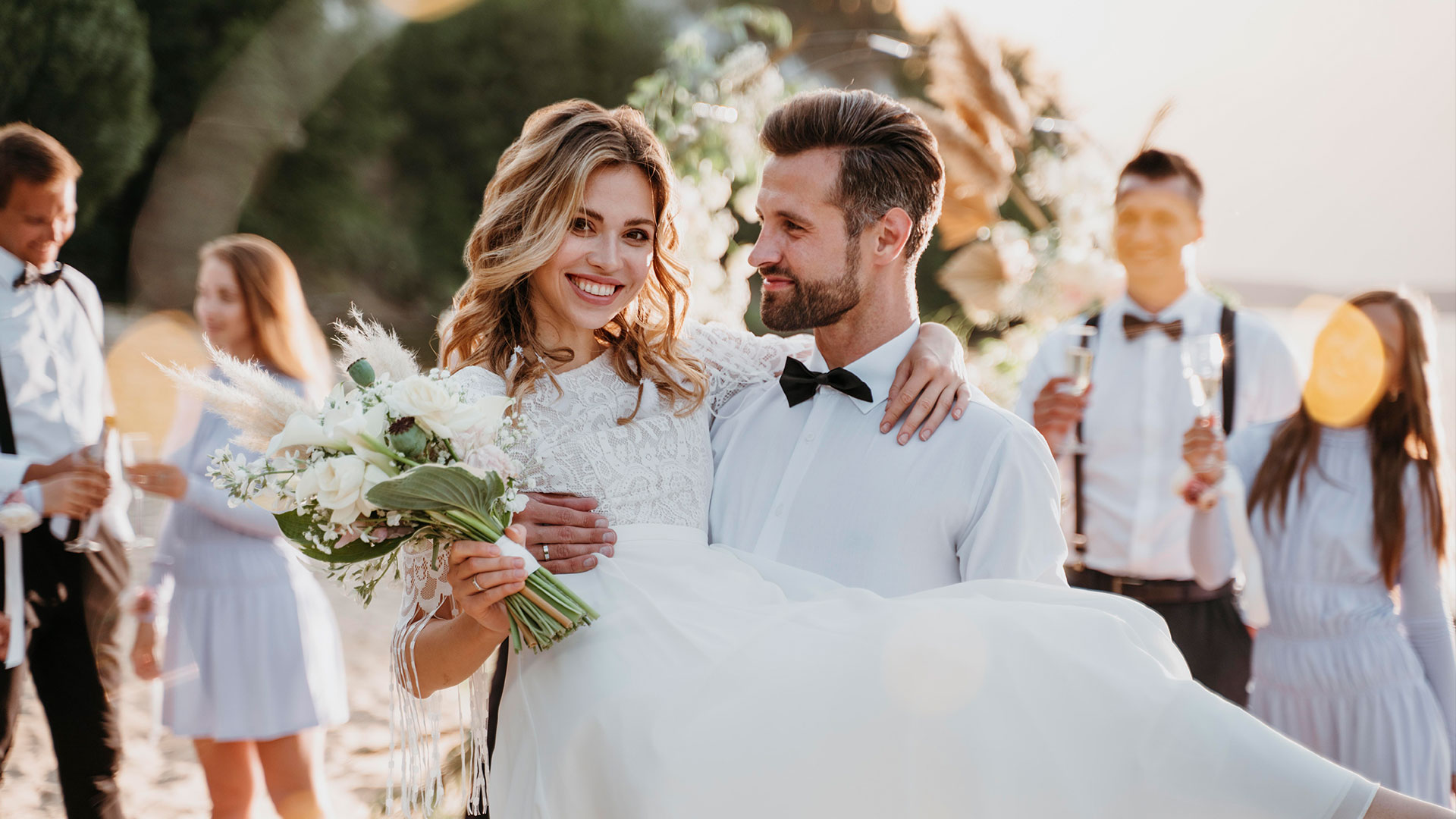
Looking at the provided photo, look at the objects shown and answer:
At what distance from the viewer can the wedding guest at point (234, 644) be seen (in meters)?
3.39

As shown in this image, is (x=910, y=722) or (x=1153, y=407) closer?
(x=910, y=722)

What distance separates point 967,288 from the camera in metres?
5.84

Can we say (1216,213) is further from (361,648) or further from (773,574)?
(361,648)

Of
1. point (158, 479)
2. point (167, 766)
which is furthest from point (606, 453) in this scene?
point (167, 766)

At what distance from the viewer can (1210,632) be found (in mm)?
3721

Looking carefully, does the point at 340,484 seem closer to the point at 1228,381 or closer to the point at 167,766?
the point at 1228,381

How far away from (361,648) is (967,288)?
484 cm

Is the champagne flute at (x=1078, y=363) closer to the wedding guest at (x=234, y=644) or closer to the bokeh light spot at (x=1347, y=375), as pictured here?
the bokeh light spot at (x=1347, y=375)

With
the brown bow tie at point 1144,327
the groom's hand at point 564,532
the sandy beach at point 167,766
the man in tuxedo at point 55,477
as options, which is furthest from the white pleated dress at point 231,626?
the brown bow tie at point 1144,327

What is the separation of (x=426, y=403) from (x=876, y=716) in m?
0.82

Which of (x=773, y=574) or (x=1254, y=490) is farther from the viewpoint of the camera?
(x=1254, y=490)

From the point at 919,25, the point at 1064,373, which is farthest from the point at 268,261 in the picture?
the point at 919,25

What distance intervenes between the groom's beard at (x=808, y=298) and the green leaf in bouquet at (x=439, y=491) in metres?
0.82

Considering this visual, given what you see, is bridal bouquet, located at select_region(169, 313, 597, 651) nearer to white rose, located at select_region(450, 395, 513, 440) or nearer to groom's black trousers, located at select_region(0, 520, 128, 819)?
white rose, located at select_region(450, 395, 513, 440)
